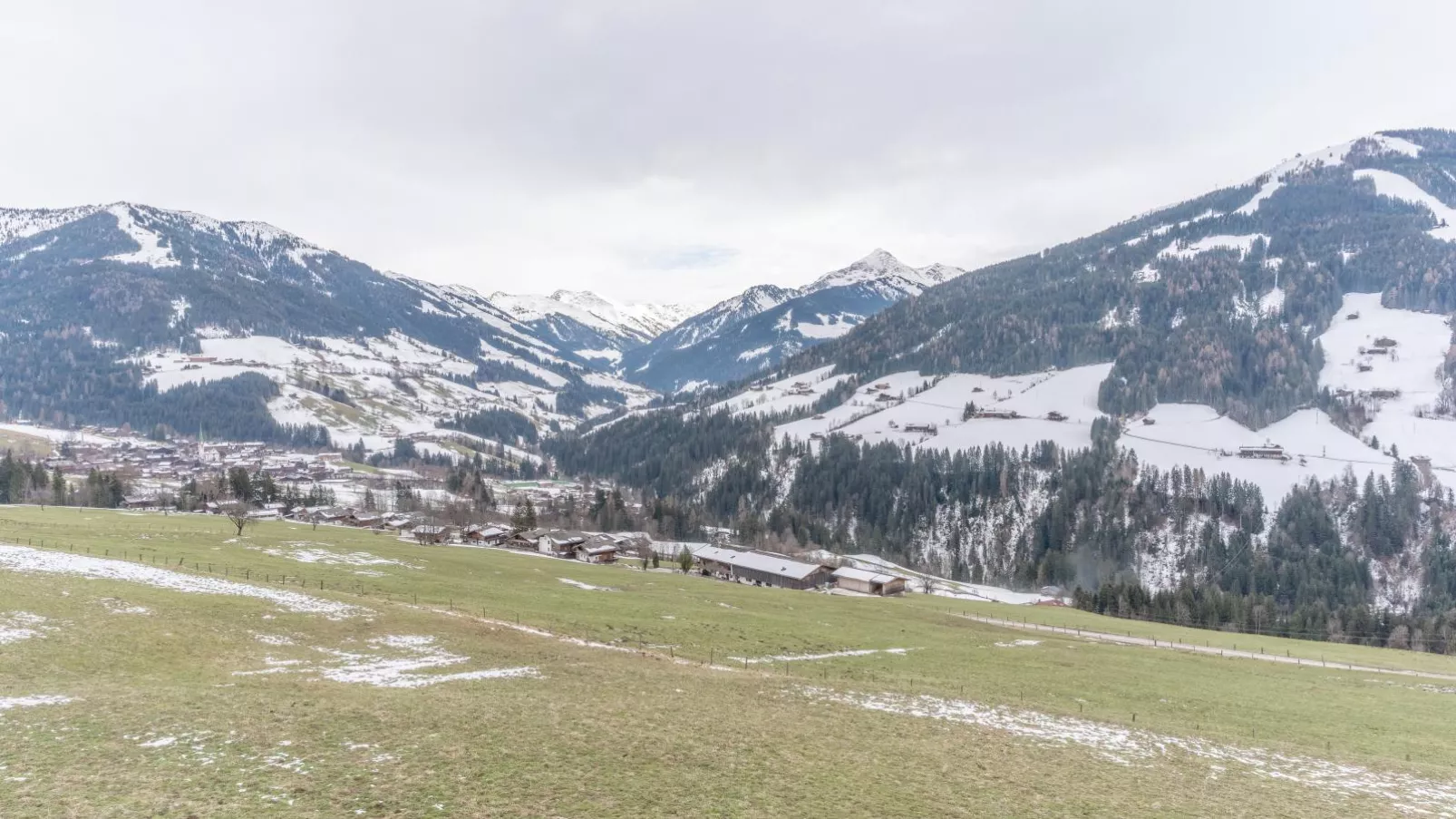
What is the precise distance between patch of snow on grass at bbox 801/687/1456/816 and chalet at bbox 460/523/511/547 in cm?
9638

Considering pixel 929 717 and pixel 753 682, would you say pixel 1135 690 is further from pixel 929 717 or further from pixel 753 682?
pixel 753 682

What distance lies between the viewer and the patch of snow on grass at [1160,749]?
25219mm

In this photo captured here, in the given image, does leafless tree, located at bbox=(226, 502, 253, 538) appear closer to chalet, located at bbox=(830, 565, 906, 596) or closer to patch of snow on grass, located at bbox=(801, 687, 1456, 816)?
patch of snow on grass, located at bbox=(801, 687, 1456, 816)

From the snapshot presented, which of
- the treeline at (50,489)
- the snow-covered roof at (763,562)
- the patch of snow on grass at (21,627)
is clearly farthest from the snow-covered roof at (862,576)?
the treeline at (50,489)

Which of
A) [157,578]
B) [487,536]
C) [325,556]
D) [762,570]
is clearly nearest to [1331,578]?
[762,570]

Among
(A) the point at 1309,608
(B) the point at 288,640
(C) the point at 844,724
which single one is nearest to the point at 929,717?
(C) the point at 844,724

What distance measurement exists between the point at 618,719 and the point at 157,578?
38071 mm

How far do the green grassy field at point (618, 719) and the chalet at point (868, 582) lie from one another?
50.4 metres

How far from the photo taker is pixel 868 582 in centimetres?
10812

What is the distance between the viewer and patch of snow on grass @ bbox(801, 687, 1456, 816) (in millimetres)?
25219

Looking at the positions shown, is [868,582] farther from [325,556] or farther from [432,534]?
[325,556]

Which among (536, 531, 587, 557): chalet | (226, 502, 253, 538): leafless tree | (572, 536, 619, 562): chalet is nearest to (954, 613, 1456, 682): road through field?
(572, 536, 619, 562): chalet

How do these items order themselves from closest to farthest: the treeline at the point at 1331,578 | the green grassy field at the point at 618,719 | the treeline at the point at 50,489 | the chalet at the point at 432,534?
the green grassy field at the point at 618,719 → the treeline at the point at 1331,578 → the chalet at the point at 432,534 → the treeline at the point at 50,489

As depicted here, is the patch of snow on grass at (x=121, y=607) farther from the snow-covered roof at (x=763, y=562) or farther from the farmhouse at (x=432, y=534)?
the snow-covered roof at (x=763, y=562)
